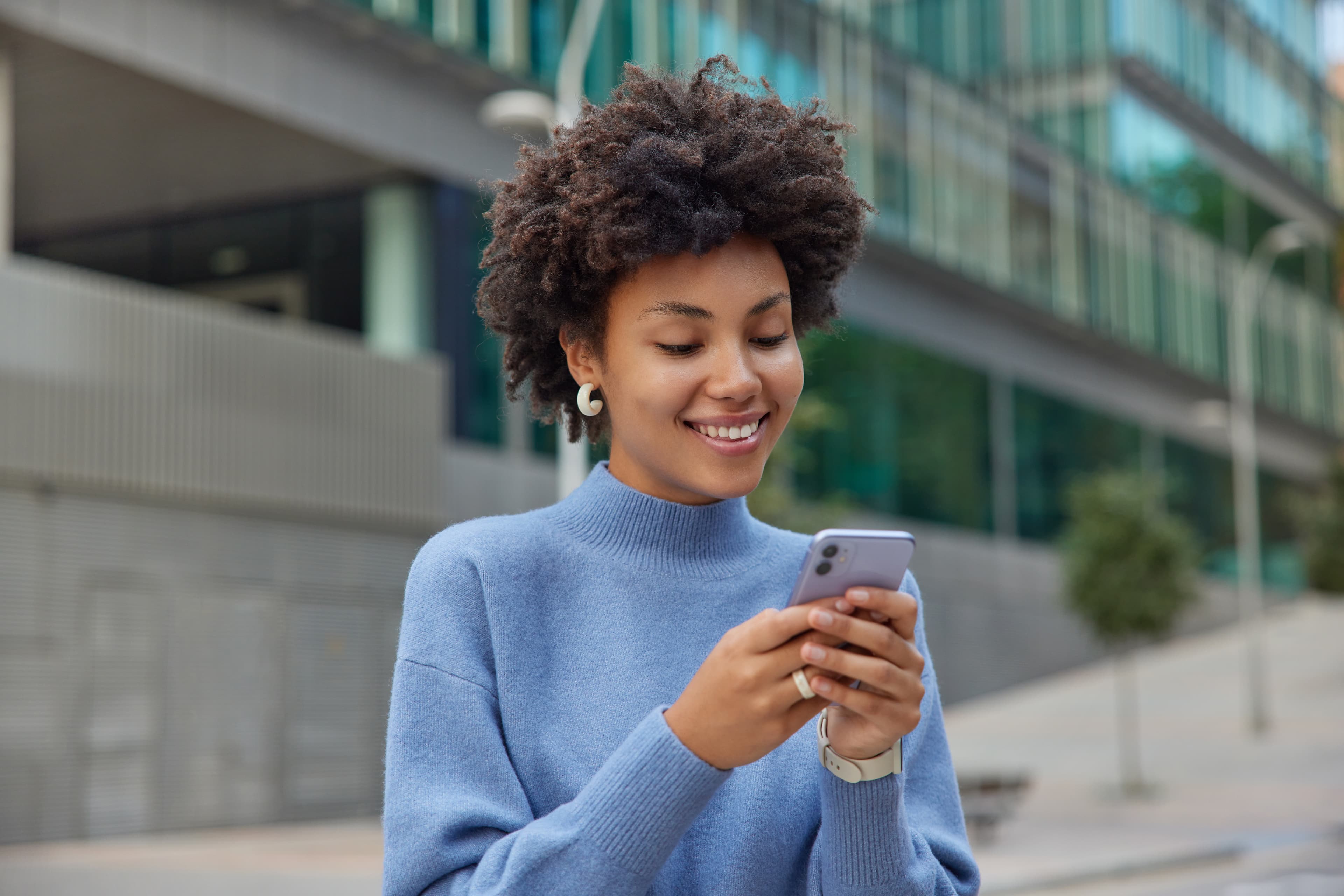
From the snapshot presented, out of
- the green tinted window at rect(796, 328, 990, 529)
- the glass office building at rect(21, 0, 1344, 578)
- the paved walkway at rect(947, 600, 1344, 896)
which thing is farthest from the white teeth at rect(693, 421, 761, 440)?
the green tinted window at rect(796, 328, 990, 529)

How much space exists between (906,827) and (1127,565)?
20.3 m

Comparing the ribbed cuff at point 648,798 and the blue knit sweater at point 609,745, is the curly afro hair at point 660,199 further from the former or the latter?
the ribbed cuff at point 648,798

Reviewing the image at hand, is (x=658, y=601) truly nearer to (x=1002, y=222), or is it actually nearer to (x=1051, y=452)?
(x=1002, y=222)

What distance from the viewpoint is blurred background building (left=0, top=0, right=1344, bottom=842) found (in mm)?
14250

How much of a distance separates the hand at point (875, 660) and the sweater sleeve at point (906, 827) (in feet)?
0.41

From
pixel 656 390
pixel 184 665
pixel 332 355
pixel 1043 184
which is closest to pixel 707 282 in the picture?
pixel 656 390

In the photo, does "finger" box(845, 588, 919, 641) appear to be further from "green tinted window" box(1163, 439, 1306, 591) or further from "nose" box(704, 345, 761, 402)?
"green tinted window" box(1163, 439, 1306, 591)

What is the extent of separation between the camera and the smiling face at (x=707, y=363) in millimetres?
1962

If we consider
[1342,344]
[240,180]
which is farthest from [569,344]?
[1342,344]

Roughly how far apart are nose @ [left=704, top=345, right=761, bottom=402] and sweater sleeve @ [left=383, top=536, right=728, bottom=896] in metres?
0.39

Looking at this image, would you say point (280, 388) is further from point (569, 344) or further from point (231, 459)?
point (569, 344)

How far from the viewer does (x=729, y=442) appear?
6.54ft

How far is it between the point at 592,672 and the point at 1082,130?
115 feet

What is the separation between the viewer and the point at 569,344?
2.16 m
